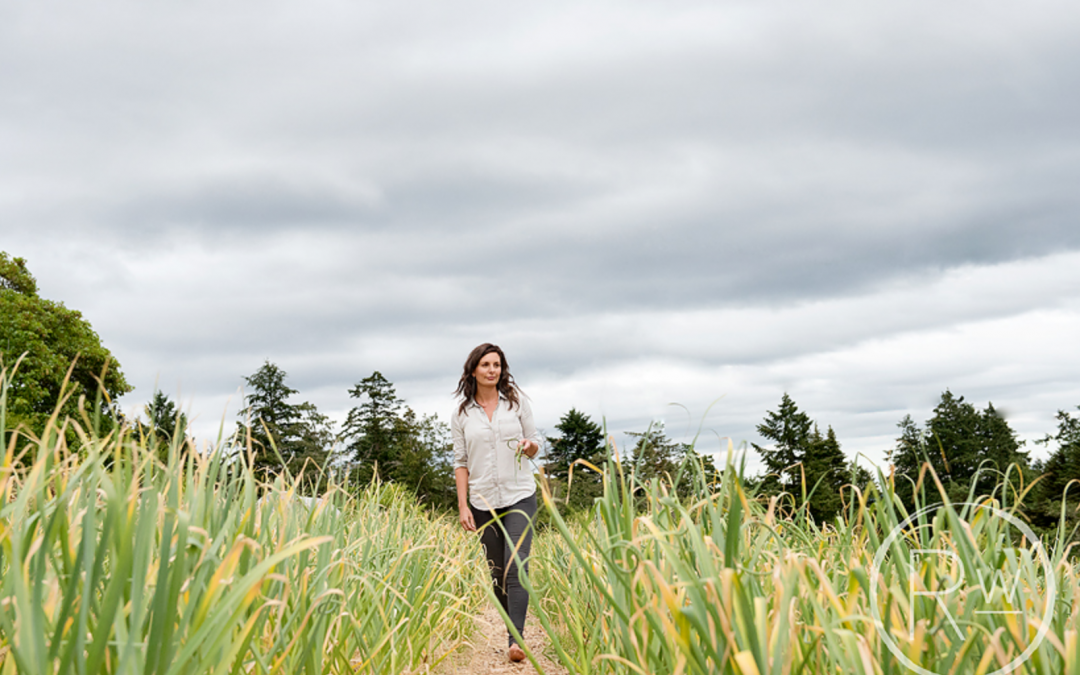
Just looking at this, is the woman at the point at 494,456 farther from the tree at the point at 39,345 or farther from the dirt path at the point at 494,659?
the tree at the point at 39,345

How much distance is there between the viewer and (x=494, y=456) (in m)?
5.04

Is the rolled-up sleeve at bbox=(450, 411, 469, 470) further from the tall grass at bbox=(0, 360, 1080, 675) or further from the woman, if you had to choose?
the tall grass at bbox=(0, 360, 1080, 675)

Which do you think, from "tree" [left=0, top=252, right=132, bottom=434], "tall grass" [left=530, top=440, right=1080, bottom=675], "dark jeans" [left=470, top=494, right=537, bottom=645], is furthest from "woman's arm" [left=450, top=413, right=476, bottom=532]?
"tree" [left=0, top=252, right=132, bottom=434]

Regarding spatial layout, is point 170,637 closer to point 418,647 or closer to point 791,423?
point 418,647

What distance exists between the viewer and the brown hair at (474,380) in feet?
17.2

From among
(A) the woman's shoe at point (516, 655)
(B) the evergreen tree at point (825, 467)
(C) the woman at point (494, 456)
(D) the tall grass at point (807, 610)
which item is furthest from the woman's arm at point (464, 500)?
(B) the evergreen tree at point (825, 467)

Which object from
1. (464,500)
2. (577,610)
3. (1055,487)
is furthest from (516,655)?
(1055,487)

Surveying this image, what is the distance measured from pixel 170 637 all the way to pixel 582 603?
8.25 ft

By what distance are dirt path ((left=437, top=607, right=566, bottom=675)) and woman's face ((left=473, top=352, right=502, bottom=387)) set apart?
1.75 meters

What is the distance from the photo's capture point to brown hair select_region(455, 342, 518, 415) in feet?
17.2

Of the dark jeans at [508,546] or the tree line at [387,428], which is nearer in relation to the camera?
the dark jeans at [508,546]

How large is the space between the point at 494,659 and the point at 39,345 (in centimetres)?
1988

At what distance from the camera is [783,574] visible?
68.9 inches

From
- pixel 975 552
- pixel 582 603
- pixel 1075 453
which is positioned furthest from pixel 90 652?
pixel 1075 453
